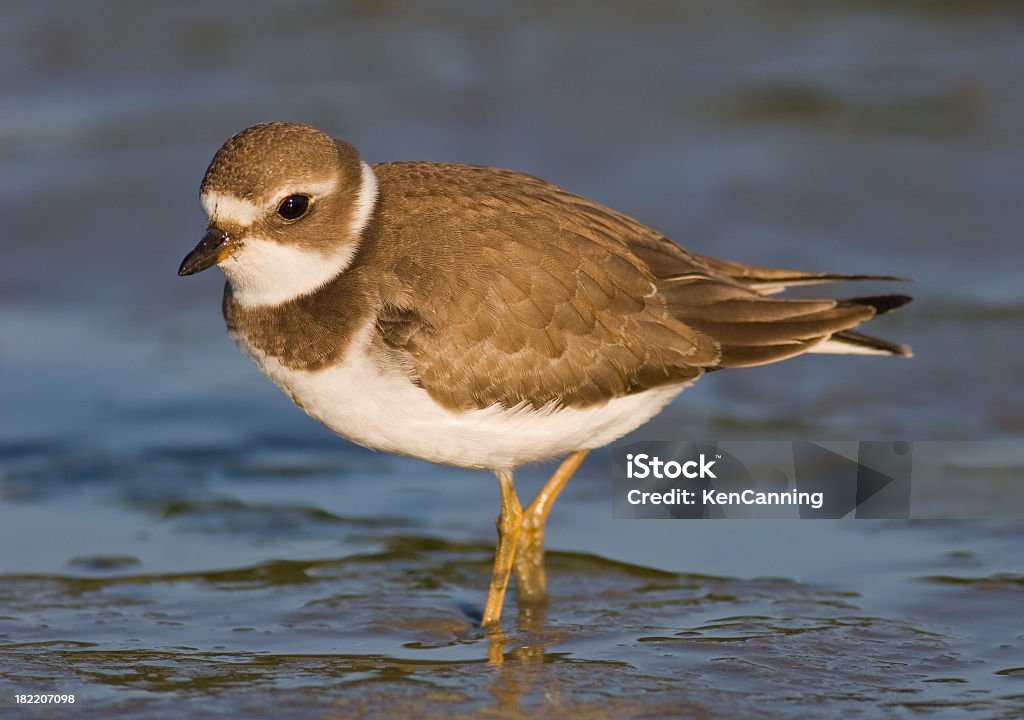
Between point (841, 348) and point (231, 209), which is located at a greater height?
point (231, 209)

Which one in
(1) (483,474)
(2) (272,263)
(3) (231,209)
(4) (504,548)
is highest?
(3) (231,209)

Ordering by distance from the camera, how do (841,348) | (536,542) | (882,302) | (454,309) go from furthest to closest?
1. (536,542)
2. (841,348)
3. (882,302)
4. (454,309)

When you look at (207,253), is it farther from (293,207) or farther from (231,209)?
(293,207)

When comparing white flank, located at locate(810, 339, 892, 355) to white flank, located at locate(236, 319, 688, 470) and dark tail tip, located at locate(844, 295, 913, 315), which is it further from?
white flank, located at locate(236, 319, 688, 470)

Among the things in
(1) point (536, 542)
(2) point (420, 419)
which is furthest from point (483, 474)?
(2) point (420, 419)

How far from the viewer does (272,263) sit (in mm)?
6969

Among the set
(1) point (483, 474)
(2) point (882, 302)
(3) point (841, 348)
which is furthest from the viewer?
(1) point (483, 474)

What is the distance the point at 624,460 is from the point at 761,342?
187 centimetres

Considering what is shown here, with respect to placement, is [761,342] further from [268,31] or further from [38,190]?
[268,31]

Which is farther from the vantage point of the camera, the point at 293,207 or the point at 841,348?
the point at 841,348

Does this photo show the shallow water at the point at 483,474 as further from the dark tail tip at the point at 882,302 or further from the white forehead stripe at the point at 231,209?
the white forehead stripe at the point at 231,209

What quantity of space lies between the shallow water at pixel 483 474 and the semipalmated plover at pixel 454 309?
1064mm

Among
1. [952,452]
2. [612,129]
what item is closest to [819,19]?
[612,129]

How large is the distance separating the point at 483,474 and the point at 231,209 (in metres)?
3.27
